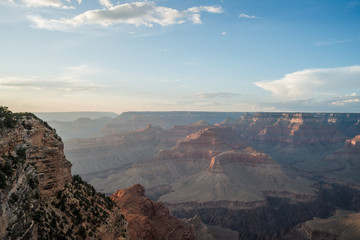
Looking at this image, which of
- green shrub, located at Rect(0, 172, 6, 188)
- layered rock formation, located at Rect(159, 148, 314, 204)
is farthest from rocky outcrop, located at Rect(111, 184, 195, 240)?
layered rock formation, located at Rect(159, 148, 314, 204)

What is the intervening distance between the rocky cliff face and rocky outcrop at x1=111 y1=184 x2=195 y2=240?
1041 centimetres

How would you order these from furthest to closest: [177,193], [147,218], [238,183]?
1. [238,183]
2. [177,193]
3. [147,218]

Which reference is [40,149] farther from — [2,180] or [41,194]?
[2,180]

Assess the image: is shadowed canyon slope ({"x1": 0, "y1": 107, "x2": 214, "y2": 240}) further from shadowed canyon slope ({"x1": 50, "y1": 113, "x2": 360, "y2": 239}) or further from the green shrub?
shadowed canyon slope ({"x1": 50, "y1": 113, "x2": 360, "y2": 239})

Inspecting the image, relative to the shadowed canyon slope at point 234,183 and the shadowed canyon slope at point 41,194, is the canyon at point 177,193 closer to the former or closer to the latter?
the shadowed canyon slope at point 41,194

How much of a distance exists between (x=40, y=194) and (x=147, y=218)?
24.3 metres

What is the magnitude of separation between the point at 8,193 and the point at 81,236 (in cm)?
984

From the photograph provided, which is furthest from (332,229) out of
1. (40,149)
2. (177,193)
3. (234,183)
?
(40,149)

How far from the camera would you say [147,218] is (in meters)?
43.4

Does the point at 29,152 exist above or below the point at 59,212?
above

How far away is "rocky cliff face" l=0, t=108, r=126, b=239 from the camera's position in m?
15.9

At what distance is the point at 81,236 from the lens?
23.2 metres

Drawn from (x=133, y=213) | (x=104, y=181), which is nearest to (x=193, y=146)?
(x=104, y=181)

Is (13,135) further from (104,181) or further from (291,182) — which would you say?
(291,182)
